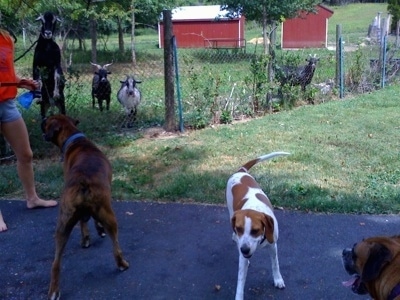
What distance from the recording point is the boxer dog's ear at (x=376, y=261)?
108 inches

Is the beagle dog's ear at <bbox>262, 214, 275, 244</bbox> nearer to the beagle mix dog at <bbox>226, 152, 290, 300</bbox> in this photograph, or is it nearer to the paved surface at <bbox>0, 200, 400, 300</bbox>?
the beagle mix dog at <bbox>226, 152, 290, 300</bbox>

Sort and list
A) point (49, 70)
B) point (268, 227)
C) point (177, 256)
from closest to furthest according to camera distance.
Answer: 1. point (268, 227)
2. point (177, 256)
3. point (49, 70)

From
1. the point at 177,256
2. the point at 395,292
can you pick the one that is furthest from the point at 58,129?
the point at 395,292

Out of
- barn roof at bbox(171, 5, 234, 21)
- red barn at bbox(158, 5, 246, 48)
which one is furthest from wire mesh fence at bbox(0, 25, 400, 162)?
barn roof at bbox(171, 5, 234, 21)

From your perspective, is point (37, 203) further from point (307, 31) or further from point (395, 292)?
point (307, 31)

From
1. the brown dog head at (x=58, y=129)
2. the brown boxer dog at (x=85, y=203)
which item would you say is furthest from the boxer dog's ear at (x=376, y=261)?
the brown dog head at (x=58, y=129)

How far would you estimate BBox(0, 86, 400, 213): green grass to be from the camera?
6185mm

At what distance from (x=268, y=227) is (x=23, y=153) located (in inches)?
116

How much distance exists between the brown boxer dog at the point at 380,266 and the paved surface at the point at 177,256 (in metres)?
1.23

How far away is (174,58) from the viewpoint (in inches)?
354

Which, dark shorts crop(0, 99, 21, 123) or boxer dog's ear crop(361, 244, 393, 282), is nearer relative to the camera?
boxer dog's ear crop(361, 244, 393, 282)

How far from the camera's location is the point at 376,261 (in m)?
2.77

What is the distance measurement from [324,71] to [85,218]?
402 inches

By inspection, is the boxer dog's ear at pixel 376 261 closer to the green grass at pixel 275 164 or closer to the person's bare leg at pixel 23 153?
the green grass at pixel 275 164
